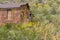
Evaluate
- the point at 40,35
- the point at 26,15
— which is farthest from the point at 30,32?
the point at 26,15

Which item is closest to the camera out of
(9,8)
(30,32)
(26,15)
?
(30,32)

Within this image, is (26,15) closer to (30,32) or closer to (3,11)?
(3,11)

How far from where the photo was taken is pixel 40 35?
1462 centimetres

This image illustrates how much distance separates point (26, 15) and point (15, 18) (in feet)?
5.87

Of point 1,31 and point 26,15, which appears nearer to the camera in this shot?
point 1,31

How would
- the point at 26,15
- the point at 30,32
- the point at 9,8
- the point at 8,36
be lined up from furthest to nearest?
the point at 26,15, the point at 9,8, the point at 30,32, the point at 8,36

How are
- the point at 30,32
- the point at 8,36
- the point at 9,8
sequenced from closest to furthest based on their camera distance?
the point at 8,36 → the point at 30,32 → the point at 9,8

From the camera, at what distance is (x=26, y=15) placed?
28688 mm

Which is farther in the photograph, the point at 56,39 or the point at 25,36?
the point at 56,39

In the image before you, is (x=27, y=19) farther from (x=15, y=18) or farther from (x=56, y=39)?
(x=56, y=39)

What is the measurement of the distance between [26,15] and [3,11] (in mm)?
2785

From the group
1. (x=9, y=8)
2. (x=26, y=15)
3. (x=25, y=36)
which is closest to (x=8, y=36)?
(x=25, y=36)

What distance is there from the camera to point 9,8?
26.6 meters

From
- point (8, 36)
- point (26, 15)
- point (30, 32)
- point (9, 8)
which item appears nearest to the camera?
point (8, 36)
